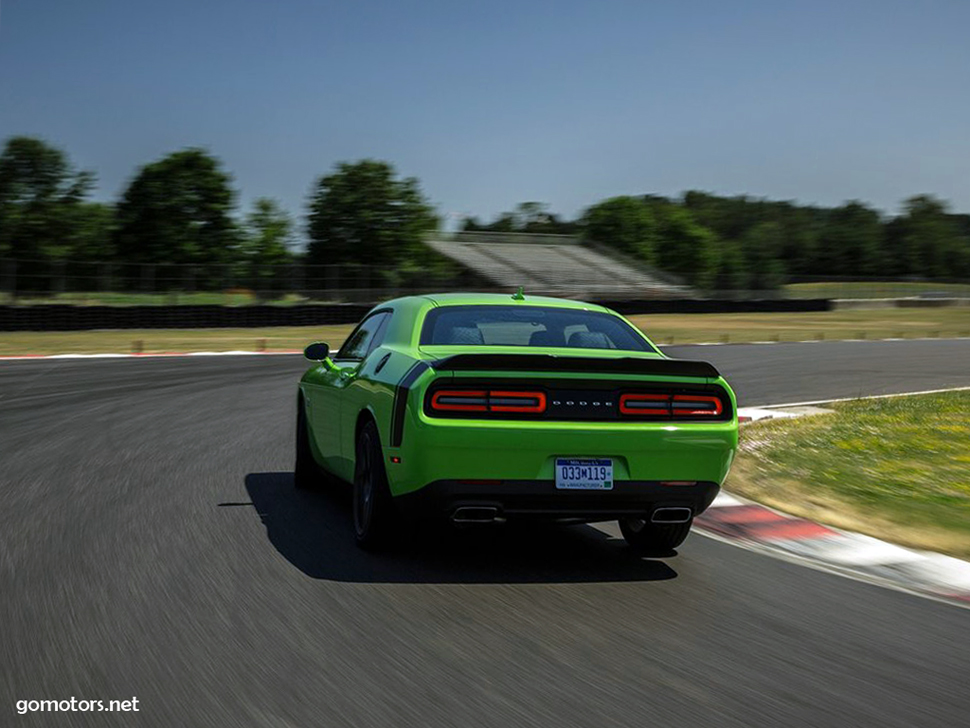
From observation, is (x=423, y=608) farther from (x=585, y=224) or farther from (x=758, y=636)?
(x=585, y=224)

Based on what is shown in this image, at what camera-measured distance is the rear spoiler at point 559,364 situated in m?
6.09

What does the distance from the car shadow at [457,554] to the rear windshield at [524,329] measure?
116cm

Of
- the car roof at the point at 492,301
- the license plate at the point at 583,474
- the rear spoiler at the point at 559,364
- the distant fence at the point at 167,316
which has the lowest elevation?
the distant fence at the point at 167,316

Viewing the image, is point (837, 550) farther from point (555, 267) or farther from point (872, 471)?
point (555, 267)

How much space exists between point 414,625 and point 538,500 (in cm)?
110

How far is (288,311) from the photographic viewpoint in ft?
131

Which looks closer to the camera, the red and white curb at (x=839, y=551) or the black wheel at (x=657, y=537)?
the red and white curb at (x=839, y=551)

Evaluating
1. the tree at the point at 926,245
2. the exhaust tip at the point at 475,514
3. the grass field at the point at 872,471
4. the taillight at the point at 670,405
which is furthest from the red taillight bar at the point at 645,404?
the tree at the point at 926,245

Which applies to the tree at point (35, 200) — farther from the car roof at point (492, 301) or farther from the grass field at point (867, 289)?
the car roof at point (492, 301)

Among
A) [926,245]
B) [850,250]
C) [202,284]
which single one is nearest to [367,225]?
[202,284]

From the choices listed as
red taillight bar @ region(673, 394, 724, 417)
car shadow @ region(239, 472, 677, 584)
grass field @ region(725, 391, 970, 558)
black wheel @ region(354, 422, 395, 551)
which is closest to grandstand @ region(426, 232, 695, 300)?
grass field @ region(725, 391, 970, 558)

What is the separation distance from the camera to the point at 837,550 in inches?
286

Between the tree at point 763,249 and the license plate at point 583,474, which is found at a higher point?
the license plate at point 583,474

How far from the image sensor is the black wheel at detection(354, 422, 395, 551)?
6469mm
